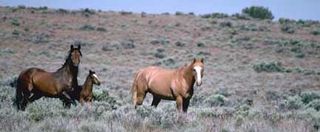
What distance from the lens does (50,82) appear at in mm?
13047

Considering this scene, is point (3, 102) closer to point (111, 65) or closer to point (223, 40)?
point (111, 65)

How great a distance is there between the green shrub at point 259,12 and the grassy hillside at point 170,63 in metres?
9.22

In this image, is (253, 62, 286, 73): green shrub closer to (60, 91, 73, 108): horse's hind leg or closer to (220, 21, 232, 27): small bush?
(220, 21, 232, 27): small bush

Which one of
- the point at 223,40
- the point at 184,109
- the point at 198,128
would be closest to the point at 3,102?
the point at 184,109

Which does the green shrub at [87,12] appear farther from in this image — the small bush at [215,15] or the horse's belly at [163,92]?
the horse's belly at [163,92]

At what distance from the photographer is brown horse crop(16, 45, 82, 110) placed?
13.0m

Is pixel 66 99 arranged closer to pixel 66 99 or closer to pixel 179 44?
pixel 66 99

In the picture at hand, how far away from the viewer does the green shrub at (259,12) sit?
262 ft

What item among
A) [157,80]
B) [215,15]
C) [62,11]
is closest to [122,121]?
[157,80]

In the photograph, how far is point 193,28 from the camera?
57.8m

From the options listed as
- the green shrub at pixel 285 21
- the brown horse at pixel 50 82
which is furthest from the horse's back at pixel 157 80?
the green shrub at pixel 285 21

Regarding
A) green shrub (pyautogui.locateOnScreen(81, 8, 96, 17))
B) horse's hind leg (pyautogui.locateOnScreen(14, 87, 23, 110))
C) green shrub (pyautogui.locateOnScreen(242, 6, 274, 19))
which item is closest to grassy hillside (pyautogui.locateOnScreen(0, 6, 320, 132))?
green shrub (pyautogui.locateOnScreen(81, 8, 96, 17))

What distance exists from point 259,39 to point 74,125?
43.9 meters

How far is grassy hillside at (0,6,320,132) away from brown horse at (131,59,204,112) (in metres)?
0.47
